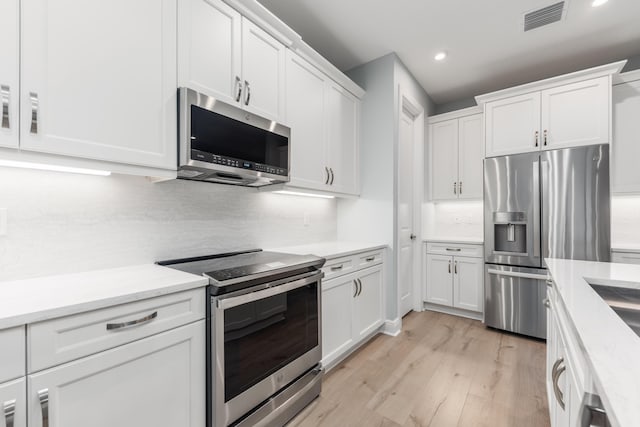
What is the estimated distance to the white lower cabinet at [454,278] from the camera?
10.8 feet

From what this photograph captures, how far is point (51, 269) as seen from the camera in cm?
132

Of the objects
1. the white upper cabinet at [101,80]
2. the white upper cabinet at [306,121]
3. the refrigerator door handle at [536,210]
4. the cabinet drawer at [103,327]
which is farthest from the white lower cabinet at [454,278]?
the white upper cabinet at [101,80]

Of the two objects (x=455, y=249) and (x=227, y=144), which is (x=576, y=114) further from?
(x=227, y=144)

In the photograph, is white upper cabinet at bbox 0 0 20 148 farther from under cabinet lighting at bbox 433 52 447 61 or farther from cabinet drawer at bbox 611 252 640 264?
cabinet drawer at bbox 611 252 640 264

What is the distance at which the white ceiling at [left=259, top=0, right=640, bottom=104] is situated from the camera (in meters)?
2.27

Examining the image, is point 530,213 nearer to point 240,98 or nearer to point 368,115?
point 368,115

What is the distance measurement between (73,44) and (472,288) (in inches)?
151

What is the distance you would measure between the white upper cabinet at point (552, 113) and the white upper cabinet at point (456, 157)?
14.2 inches

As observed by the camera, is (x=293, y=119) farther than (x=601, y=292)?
Yes

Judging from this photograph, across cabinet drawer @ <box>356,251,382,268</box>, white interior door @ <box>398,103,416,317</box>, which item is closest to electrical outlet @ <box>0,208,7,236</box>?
cabinet drawer @ <box>356,251,382,268</box>

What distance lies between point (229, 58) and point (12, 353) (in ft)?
5.44

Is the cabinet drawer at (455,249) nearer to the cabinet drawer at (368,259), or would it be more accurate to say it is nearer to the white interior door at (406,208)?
the white interior door at (406,208)

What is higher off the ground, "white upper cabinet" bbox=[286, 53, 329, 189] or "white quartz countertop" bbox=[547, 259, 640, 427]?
"white upper cabinet" bbox=[286, 53, 329, 189]

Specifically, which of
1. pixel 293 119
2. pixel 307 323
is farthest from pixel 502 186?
pixel 307 323
